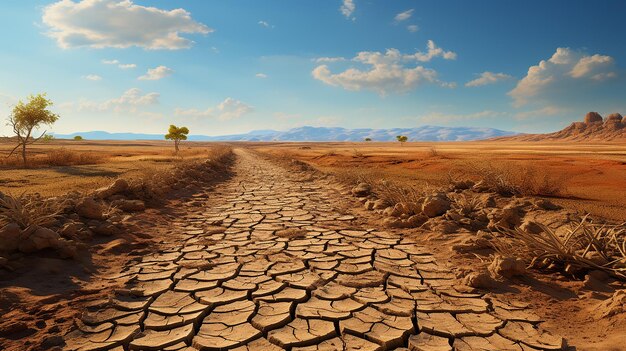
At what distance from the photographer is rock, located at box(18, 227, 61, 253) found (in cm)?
373

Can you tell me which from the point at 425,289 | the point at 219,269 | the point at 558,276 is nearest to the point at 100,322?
the point at 219,269

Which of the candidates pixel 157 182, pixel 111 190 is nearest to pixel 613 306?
pixel 111 190

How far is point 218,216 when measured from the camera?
6.50m

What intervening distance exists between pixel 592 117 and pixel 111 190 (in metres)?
164

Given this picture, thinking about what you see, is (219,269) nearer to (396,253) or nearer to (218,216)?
(396,253)

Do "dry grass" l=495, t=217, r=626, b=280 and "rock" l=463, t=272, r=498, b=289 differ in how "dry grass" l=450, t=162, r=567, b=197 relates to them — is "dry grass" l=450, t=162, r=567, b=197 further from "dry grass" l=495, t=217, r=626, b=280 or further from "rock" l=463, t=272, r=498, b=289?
"rock" l=463, t=272, r=498, b=289

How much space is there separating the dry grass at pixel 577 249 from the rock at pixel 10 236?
5.09 meters

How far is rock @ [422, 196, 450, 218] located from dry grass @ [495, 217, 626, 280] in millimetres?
1781

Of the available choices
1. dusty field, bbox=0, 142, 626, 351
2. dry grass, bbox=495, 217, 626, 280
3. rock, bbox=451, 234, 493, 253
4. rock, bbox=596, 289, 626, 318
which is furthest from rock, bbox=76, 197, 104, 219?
rock, bbox=596, 289, 626, 318

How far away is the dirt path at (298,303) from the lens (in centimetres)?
245

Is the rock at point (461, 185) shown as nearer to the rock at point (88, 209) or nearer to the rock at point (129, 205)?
the rock at point (129, 205)

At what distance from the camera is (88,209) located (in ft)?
17.0

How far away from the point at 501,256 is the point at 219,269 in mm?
2902

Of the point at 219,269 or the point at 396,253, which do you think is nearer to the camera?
the point at 219,269
